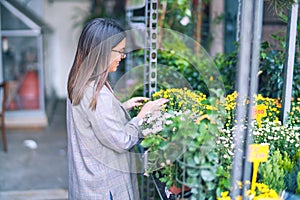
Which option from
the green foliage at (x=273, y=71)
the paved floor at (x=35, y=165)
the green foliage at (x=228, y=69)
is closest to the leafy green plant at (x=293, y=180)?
the green foliage at (x=273, y=71)

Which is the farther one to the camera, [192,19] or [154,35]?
[192,19]

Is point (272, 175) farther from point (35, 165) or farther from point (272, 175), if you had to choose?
point (35, 165)

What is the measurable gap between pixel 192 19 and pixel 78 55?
2.74m

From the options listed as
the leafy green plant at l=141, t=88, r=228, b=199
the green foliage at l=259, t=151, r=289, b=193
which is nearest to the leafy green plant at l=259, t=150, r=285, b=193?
the green foliage at l=259, t=151, r=289, b=193

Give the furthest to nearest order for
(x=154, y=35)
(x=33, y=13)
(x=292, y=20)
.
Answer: (x=33, y=13) → (x=154, y=35) → (x=292, y=20)

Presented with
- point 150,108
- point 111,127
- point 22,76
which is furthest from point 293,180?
point 22,76

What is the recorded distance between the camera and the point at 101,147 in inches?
71.0

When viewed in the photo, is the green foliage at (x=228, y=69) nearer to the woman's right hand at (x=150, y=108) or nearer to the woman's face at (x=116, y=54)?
the woman's right hand at (x=150, y=108)

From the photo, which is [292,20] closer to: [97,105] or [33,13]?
[97,105]

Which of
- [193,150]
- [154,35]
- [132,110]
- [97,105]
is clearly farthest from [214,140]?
[154,35]

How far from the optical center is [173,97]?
214 cm

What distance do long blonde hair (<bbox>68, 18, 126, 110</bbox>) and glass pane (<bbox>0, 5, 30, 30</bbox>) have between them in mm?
3676

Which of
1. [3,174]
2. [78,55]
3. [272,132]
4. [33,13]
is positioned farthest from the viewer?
[33,13]

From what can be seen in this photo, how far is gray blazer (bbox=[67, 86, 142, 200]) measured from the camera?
5.69 feet
